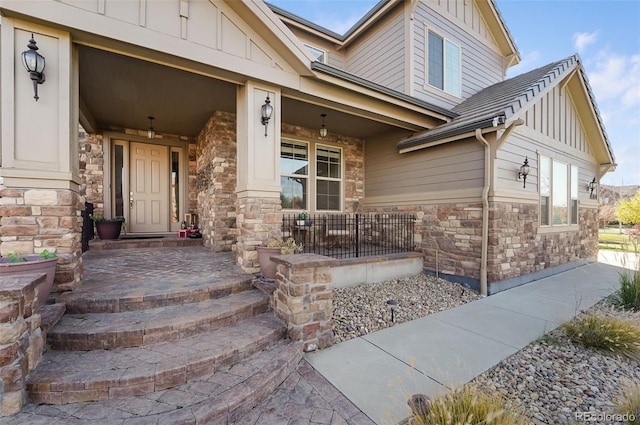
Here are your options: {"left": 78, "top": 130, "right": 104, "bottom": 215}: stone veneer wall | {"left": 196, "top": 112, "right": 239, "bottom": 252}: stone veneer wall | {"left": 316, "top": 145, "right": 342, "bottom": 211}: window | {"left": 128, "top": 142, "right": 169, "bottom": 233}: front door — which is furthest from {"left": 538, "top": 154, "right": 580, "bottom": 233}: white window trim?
{"left": 78, "top": 130, "right": 104, "bottom": 215}: stone veneer wall

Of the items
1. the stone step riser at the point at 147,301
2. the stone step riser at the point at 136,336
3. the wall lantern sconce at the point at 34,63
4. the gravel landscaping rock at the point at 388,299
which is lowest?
the gravel landscaping rock at the point at 388,299

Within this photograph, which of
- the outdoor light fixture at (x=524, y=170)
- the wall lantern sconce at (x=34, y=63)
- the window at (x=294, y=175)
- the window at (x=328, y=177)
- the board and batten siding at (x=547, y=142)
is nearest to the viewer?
the wall lantern sconce at (x=34, y=63)

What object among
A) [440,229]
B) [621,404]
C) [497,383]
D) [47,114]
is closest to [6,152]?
[47,114]

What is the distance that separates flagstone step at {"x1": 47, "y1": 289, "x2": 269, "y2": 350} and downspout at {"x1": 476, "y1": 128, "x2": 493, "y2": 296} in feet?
13.8

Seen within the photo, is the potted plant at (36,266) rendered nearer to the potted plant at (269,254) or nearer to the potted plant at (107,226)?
the potted plant at (269,254)

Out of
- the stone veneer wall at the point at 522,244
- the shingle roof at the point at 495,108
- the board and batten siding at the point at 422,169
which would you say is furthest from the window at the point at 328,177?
the stone veneer wall at the point at 522,244

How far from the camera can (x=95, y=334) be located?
7.38ft

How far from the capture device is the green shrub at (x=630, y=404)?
1.77 meters

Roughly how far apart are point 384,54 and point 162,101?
5616 millimetres

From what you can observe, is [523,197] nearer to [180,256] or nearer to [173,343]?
[173,343]

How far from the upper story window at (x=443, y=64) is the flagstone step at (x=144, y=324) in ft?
23.0

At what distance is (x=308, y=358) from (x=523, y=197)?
5.51 meters

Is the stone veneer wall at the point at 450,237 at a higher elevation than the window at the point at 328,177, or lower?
lower

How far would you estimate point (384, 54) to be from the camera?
7.08m
